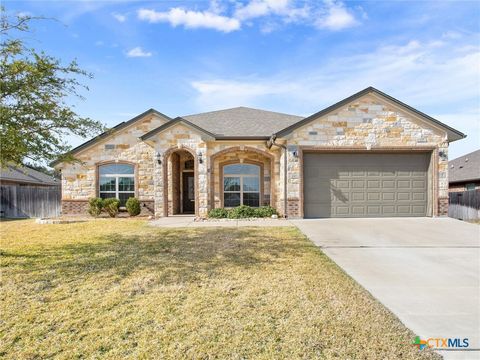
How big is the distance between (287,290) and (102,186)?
531 inches

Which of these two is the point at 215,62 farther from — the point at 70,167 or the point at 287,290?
the point at 287,290

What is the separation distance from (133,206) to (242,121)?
7.46 meters

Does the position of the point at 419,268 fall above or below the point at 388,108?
below

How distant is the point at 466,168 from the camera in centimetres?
1969

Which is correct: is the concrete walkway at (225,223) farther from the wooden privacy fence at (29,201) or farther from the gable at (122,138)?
the wooden privacy fence at (29,201)

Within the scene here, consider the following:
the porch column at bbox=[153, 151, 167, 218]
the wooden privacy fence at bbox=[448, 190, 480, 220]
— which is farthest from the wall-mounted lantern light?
the porch column at bbox=[153, 151, 167, 218]

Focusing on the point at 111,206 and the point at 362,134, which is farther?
the point at 111,206

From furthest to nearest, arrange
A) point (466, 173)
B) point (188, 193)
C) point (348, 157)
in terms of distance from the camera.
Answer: point (466, 173) < point (188, 193) < point (348, 157)

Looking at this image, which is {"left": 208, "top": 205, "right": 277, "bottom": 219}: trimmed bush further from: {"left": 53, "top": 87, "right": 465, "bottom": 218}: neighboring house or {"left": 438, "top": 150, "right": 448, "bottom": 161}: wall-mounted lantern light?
{"left": 438, "top": 150, "right": 448, "bottom": 161}: wall-mounted lantern light

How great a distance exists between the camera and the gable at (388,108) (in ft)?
38.3

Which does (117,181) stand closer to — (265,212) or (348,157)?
(265,212)

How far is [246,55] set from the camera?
11914 mm


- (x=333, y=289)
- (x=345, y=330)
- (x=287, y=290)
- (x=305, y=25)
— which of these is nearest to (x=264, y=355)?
(x=345, y=330)

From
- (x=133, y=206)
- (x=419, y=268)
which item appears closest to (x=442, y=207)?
(x=419, y=268)
